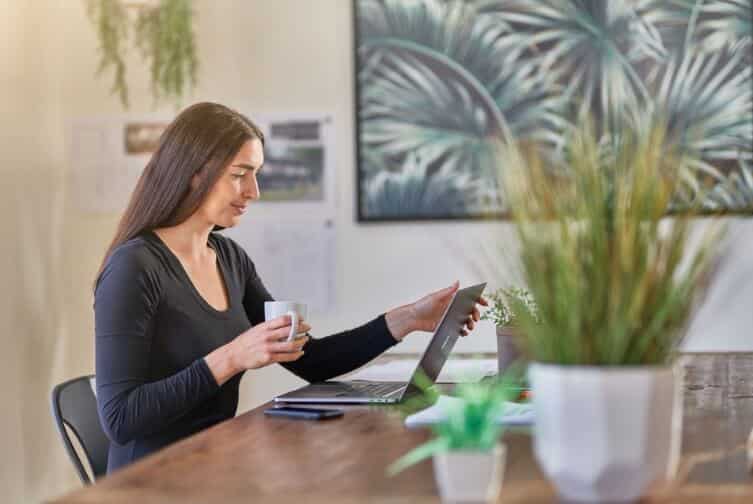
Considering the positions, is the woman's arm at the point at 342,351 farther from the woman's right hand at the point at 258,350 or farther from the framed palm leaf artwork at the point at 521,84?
the framed palm leaf artwork at the point at 521,84

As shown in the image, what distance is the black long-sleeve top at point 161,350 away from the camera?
2.15m

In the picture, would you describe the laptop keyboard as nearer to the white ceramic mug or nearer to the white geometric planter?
the white ceramic mug

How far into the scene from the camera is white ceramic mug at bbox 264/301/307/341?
2.10 metres

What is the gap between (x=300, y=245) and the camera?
4.09 metres

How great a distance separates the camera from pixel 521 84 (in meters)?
3.98

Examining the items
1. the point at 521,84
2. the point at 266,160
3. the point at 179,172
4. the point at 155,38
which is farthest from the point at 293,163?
the point at 179,172

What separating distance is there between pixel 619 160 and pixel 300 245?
295 centimetres

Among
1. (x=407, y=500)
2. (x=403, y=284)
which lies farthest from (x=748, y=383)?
(x=403, y=284)

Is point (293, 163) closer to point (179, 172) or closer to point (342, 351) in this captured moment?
point (342, 351)

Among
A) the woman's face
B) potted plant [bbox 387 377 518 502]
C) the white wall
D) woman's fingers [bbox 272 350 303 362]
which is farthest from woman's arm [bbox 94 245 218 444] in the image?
the white wall

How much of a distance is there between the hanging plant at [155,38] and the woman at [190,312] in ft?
4.39

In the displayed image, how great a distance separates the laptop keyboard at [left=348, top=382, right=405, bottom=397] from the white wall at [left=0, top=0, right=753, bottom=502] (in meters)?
1.49

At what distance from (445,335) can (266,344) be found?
1.26ft

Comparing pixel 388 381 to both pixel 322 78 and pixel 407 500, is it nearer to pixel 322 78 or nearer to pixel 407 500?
pixel 407 500
